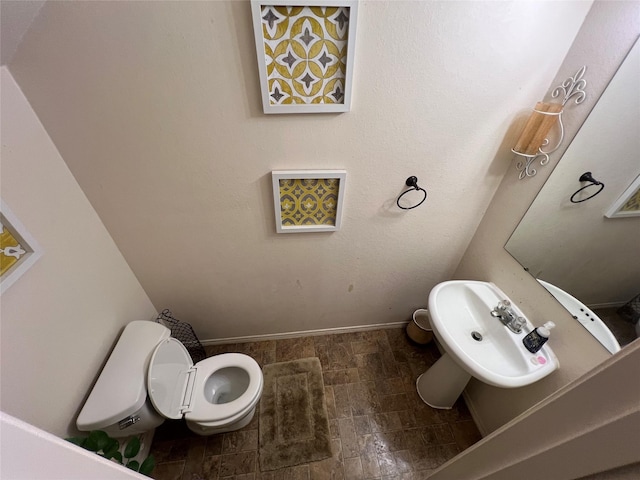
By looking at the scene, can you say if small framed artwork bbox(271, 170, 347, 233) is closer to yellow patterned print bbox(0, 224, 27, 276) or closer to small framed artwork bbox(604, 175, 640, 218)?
yellow patterned print bbox(0, 224, 27, 276)

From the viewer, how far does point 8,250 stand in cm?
75

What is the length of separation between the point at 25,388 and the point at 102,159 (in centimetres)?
80

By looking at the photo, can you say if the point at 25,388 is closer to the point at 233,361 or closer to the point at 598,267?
the point at 233,361

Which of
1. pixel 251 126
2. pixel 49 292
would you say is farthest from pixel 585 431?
pixel 49 292

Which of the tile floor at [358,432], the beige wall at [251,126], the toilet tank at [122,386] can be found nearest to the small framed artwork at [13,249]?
the beige wall at [251,126]

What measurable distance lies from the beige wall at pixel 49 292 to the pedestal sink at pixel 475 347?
147cm

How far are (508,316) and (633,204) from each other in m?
0.60

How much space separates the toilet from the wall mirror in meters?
1.45

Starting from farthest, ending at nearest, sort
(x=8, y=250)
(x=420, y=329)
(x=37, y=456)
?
1. (x=420, y=329)
2. (x=8, y=250)
3. (x=37, y=456)

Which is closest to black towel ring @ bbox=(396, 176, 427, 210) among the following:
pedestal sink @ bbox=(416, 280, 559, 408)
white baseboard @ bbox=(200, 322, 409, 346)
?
pedestal sink @ bbox=(416, 280, 559, 408)

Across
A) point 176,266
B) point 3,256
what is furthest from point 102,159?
point 176,266

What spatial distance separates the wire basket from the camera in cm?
152

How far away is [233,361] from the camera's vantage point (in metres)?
1.40

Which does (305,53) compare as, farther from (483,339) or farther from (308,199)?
(483,339)
